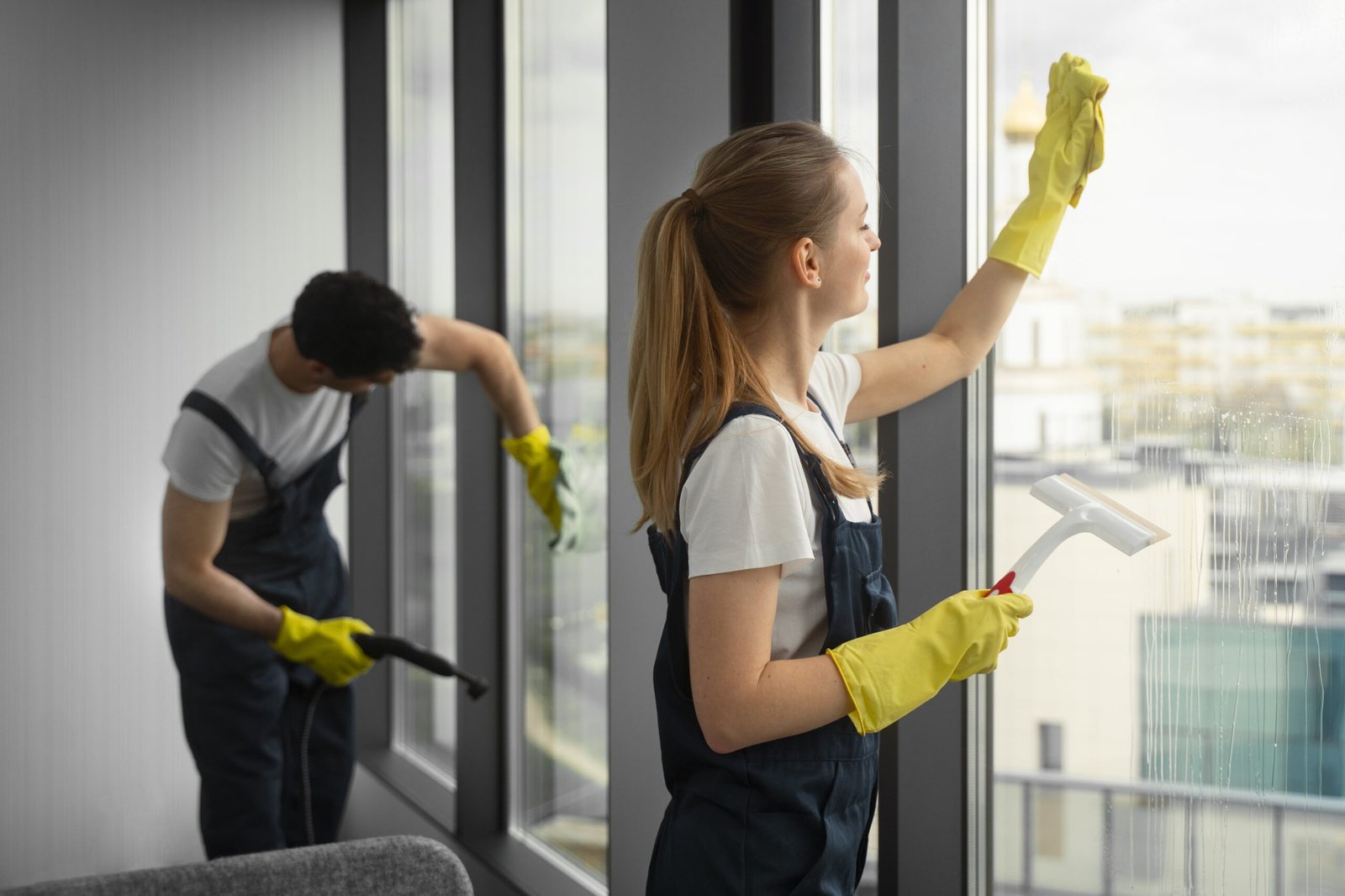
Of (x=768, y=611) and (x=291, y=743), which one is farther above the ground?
(x=768, y=611)

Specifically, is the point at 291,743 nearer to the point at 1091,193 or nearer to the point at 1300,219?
the point at 1091,193

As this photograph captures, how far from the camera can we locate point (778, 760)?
1047mm

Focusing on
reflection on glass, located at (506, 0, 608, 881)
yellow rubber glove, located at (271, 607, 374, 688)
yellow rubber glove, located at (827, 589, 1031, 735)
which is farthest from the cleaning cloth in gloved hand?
yellow rubber glove, located at (271, 607, 374, 688)

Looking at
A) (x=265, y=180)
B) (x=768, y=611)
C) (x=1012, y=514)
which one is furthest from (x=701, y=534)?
(x=265, y=180)

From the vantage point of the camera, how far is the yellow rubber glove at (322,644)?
199 centimetres

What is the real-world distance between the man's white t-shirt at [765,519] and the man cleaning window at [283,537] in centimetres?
94

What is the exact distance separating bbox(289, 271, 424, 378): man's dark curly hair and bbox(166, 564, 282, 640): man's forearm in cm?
45

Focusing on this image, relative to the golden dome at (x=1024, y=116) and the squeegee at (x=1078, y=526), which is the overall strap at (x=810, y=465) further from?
the golden dome at (x=1024, y=116)

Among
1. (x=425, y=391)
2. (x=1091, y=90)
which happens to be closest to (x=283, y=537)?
(x=425, y=391)

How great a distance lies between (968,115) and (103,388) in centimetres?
217

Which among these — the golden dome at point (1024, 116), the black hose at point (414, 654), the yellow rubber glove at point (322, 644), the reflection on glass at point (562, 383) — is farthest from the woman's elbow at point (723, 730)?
the yellow rubber glove at point (322, 644)

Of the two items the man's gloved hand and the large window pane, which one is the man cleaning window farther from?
the large window pane

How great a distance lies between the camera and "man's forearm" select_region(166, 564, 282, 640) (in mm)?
1875

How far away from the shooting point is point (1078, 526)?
105cm
